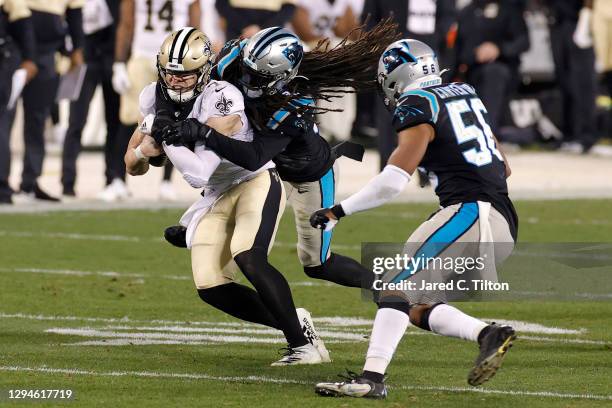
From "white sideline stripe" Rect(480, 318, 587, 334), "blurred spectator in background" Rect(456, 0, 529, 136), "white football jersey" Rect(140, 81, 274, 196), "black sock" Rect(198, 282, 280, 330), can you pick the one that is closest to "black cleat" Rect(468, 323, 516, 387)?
"black sock" Rect(198, 282, 280, 330)

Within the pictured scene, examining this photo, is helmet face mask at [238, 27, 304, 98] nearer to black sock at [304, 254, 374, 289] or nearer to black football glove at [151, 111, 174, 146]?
black football glove at [151, 111, 174, 146]

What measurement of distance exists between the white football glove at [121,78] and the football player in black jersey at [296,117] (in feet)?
18.0

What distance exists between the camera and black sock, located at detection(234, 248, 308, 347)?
739 centimetres

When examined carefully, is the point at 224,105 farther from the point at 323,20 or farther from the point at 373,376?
the point at 323,20

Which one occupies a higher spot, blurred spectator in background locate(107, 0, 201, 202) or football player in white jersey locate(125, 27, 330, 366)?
football player in white jersey locate(125, 27, 330, 366)

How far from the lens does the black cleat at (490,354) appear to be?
6.42 meters

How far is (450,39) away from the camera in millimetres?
17609

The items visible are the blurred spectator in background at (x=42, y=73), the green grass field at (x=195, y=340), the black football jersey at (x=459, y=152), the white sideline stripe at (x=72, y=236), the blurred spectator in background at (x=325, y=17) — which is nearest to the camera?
the green grass field at (x=195, y=340)

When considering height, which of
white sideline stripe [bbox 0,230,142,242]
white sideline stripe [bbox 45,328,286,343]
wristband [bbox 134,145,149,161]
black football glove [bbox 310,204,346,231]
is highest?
black football glove [bbox 310,204,346,231]

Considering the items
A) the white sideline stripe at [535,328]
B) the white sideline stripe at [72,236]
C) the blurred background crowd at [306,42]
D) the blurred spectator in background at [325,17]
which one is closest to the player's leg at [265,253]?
the white sideline stripe at [535,328]

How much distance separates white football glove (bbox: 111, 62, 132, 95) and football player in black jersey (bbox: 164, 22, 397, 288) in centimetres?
548

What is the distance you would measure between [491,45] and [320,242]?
1043cm

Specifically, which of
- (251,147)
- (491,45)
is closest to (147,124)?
(251,147)

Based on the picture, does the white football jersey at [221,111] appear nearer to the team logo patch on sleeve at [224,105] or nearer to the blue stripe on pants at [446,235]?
the team logo patch on sleeve at [224,105]
